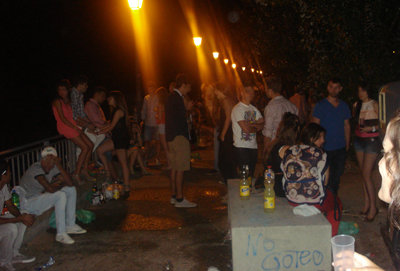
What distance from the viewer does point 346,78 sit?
27.8 ft

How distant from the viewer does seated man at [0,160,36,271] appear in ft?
14.9

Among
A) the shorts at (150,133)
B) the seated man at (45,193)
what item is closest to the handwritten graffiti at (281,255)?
the seated man at (45,193)

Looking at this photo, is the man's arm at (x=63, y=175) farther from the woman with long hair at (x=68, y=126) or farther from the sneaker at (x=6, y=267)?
the sneaker at (x=6, y=267)

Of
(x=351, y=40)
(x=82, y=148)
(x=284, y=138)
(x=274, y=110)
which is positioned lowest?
(x=82, y=148)

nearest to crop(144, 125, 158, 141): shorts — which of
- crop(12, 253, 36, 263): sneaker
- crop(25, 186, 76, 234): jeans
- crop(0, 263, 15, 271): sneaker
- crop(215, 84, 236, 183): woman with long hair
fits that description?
crop(215, 84, 236, 183): woman with long hair

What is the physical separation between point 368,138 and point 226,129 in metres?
2.36

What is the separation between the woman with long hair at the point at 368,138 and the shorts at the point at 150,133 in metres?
6.08

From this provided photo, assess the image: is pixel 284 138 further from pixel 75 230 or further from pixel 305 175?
pixel 75 230

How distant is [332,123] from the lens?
6.02 metres

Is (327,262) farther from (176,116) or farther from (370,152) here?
(176,116)

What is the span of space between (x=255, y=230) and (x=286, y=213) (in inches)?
20.7

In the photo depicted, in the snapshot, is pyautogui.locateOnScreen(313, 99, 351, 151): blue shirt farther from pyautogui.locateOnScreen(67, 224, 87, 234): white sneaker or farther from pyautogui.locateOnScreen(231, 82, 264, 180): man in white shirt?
pyautogui.locateOnScreen(67, 224, 87, 234): white sneaker

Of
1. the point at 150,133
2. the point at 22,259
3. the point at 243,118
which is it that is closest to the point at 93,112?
the point at 150,133

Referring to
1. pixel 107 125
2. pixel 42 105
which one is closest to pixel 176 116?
pixel 107 125
